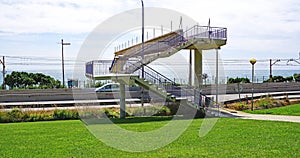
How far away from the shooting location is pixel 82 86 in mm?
39625

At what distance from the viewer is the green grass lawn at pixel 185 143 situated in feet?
42.8

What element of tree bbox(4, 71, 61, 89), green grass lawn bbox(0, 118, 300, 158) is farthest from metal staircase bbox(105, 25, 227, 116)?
tree bbox(4, 71, 61, 89)

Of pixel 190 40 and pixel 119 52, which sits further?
pixel 119 52

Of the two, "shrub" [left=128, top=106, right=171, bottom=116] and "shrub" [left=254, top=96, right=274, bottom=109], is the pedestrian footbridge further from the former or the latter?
"shrub" [left=254, top=96, right=274, bottom=109]

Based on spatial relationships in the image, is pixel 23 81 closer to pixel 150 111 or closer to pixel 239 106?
pixel 150 111

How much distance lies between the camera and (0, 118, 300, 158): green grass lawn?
1305 centimetres

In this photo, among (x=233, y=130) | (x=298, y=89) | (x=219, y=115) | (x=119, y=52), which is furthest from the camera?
(x=298, y=89)

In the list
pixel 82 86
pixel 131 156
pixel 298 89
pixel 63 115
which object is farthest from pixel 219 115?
pixel 298 89

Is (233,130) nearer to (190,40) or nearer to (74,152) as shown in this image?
(74,152)

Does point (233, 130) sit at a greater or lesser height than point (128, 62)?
lesser

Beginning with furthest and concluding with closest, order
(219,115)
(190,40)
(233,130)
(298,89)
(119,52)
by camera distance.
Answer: (298,89) → (119,52) → (190,40) → (219,115) → (233,130)

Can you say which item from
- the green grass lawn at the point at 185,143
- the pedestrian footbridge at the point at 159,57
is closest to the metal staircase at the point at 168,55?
the pedestrian footbridge at the point at 159,57

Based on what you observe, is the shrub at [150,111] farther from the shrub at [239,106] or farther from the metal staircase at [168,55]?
the shrub at [239,106]

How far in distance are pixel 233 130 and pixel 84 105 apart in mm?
13870
